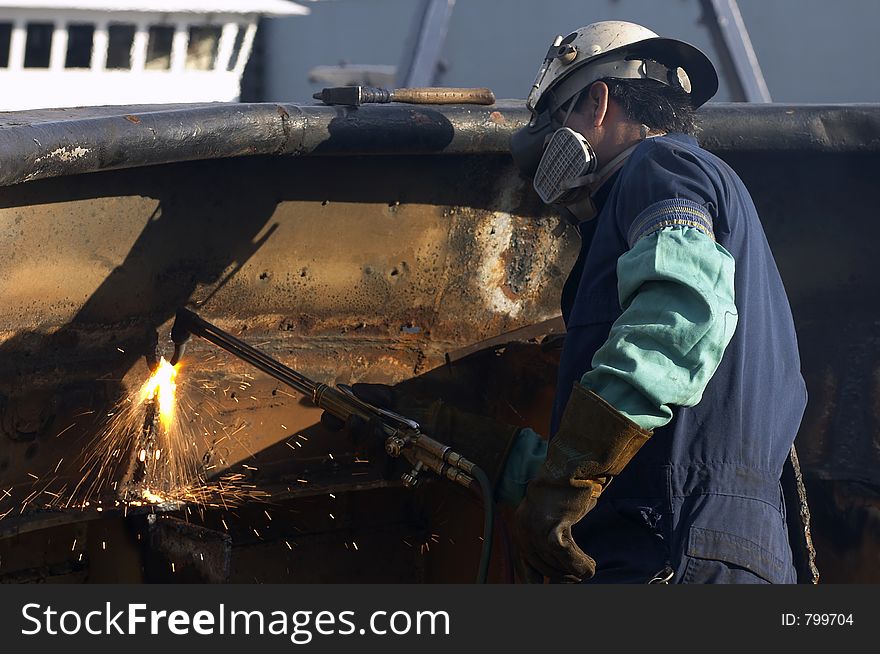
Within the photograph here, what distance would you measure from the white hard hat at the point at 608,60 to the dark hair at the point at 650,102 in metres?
0.02

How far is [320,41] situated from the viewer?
12820mm

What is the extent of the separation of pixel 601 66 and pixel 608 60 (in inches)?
0.8

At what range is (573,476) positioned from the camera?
2.35 metres

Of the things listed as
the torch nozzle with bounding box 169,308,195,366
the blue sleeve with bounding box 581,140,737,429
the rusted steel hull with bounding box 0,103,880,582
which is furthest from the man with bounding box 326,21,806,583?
the torch nozzle with bounding box 169,308,195,366

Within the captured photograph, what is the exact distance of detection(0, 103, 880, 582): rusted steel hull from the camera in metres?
3.07

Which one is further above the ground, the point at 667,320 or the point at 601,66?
the point at 601,66

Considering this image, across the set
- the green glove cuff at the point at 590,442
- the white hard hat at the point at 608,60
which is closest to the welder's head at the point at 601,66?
the white hard hat at the point at 608,60

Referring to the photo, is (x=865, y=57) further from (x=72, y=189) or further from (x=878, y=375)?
(x=72, y=189)

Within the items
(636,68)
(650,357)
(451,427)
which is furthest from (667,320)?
(451,427)

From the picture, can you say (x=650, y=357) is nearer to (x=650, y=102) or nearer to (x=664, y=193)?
(x=664, y=193)

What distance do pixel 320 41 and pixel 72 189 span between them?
10.1 metres

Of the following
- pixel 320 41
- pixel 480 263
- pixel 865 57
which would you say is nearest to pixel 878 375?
pixel 480 263

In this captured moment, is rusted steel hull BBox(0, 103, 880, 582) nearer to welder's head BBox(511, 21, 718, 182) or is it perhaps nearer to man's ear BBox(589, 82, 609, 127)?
welder's head BBox(511, 21, 718, 182)

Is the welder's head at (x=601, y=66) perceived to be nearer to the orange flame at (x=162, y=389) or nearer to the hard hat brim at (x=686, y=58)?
the hard hat brim at (x=686, y=58)
